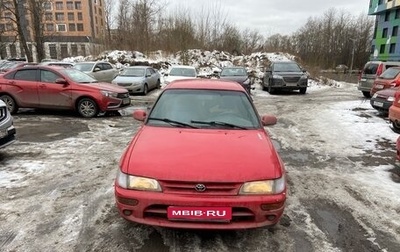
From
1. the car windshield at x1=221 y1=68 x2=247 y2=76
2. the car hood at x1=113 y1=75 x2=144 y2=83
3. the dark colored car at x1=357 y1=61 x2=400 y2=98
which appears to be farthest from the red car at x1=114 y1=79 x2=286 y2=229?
the car windshield at x1=221 y1=68 x2=247 y2=76

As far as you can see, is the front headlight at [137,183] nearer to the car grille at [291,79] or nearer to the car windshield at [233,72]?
the car windshield at [233,72]

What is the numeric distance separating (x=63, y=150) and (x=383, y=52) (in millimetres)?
56797

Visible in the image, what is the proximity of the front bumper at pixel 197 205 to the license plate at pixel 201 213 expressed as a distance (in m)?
0.03

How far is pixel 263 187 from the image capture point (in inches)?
119

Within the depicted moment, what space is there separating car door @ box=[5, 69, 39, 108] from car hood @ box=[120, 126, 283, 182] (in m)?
7.90

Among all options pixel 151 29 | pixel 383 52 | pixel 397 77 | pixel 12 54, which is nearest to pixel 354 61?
pixel 383 52

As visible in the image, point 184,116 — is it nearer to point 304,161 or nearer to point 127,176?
point 127,176

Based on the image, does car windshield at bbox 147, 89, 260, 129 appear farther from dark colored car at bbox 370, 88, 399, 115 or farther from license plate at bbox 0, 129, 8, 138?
dark colored car at bbox 370, 88, 399, 115

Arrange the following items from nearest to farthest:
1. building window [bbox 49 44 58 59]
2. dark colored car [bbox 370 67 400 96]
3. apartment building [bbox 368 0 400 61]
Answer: dark colored car [bbox 370 67 400 96], apartment building [bbox 368 0 400 61], building window [bbox 49 44 58 59]

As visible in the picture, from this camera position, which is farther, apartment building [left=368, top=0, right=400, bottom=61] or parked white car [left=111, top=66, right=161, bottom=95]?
apartment building [left=368, top=0, right=400, bottom=61]

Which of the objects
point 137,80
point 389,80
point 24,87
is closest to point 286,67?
point 389,80

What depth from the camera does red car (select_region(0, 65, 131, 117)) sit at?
10.0 metres

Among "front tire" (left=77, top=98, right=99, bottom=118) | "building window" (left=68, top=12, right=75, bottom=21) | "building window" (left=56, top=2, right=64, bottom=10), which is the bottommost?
"front tire" (left=77, top=98, right=99, bottom=118)

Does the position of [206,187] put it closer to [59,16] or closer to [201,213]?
[201,213]
